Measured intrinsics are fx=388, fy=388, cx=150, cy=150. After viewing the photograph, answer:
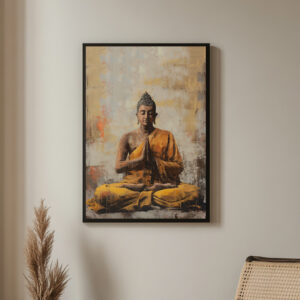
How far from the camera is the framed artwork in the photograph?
75.6 inches

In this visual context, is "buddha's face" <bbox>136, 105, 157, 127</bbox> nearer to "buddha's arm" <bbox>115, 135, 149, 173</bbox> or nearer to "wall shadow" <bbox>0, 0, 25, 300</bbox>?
"buddha's arm" <bbox>115, 135, 149, 173</bbox>

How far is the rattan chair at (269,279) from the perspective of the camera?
1745 millimetres

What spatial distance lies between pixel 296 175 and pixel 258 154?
0.22m

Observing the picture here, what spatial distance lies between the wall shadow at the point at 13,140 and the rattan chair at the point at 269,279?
43.5 inches

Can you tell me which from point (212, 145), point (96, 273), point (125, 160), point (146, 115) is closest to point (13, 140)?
point (125, 160)

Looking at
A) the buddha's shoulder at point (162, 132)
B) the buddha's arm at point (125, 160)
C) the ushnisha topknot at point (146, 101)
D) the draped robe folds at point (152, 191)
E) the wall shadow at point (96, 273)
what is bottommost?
the wall shadow at point (96, 273)

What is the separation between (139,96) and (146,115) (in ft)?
0.33

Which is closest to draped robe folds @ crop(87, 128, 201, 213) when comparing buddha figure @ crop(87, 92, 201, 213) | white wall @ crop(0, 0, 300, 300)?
buddha figure @ crop(87, 92, 201, 213)

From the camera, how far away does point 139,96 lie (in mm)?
1931

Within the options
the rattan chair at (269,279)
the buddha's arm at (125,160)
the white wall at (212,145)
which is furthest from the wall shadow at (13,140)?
the rattan chair at (269,279)

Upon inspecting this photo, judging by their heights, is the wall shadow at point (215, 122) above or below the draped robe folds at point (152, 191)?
above

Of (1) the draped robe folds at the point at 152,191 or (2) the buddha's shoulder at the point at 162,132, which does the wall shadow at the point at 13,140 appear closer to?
(1) the draped robe folds at the point at 152,191

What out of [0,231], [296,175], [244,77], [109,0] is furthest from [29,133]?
[296,175]

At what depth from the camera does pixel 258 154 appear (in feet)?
6.36
